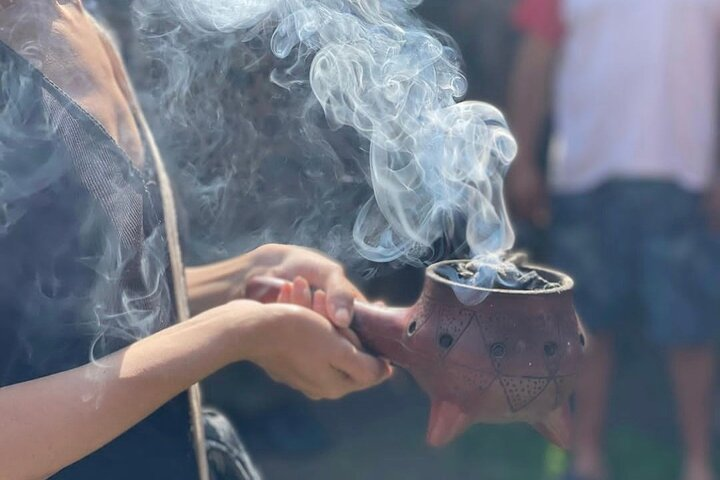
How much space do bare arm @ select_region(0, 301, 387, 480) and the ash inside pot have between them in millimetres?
207

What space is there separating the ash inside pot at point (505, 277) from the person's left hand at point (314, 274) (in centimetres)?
19

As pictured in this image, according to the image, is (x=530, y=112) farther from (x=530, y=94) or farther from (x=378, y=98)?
(x=378, y=98)

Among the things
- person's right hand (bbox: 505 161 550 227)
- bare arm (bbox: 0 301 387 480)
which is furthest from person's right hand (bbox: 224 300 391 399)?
person's right hand (bbox: 505 161 550 227)

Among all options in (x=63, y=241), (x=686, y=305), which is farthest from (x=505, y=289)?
(x=686, y=305)

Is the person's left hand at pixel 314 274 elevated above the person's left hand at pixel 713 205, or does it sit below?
above

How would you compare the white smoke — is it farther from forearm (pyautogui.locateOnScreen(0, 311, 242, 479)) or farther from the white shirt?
the white shirt

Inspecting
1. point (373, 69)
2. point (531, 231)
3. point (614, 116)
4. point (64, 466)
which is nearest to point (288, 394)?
point (531, 231)

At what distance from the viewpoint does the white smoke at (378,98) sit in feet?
7.27

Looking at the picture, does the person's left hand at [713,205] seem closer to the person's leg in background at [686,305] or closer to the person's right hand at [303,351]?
the person's leg in background at [686,305]

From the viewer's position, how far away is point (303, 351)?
197 centimetres

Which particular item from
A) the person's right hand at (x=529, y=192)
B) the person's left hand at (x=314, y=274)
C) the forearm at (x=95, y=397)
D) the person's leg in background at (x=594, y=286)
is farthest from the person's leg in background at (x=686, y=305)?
the forearm at (x=95, y=397)

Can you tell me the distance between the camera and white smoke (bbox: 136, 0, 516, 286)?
2.21 meters

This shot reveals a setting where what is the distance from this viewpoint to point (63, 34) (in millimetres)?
1833

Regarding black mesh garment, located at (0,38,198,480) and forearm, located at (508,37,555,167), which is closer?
black mesh garment, located at (0,38,198,480)
